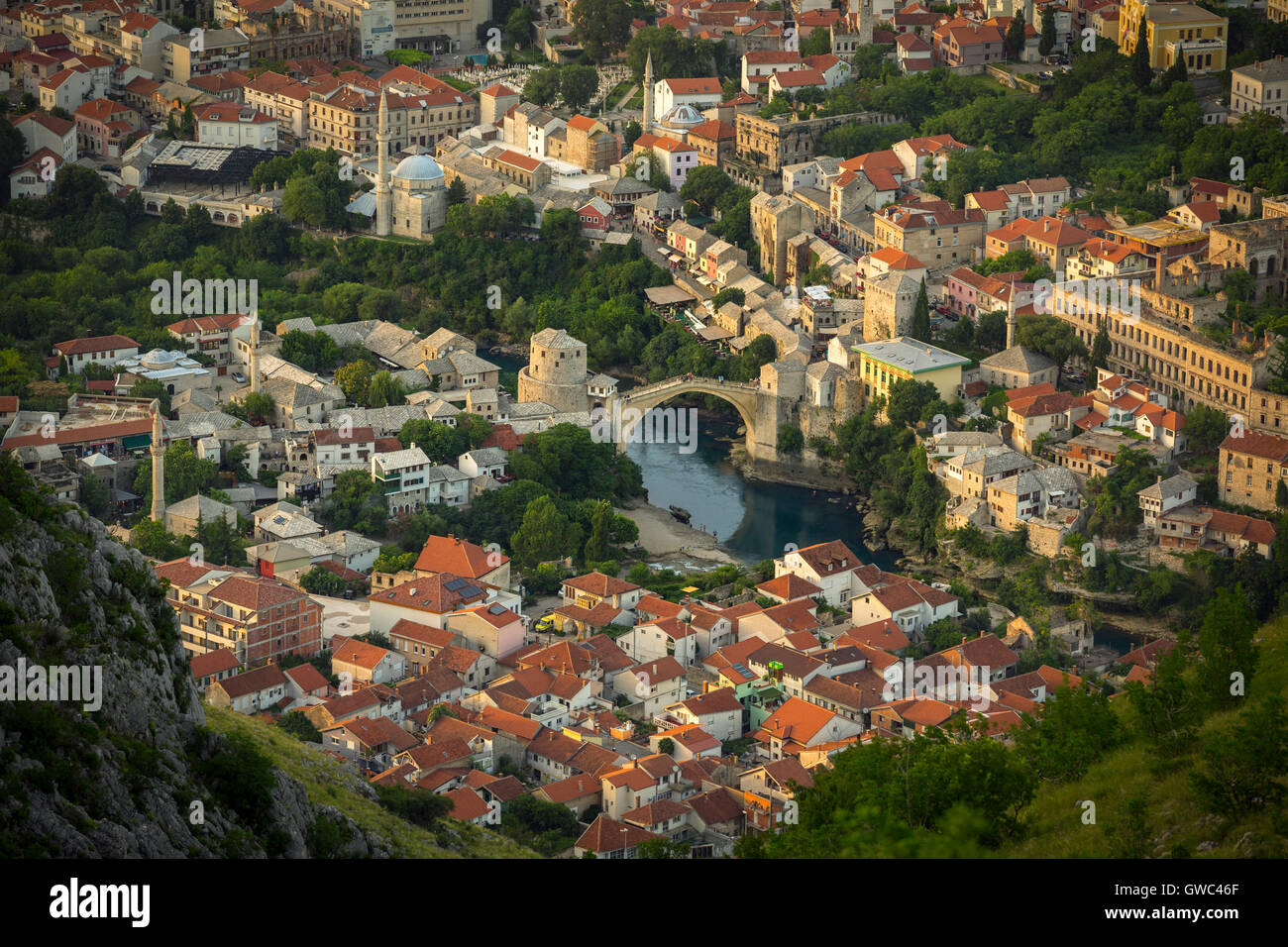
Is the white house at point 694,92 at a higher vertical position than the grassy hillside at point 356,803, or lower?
higher

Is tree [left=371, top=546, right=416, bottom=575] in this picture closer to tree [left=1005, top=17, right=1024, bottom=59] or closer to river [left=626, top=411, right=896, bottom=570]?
river [left=626, top=411, right=896, bottom=570]

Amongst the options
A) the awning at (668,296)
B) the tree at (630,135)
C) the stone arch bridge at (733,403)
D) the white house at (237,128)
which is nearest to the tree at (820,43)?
the tree at (630,135)

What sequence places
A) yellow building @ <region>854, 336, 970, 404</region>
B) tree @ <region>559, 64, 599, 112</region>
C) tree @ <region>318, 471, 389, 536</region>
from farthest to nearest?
tree @ <region>559, 64, 599, 112</region>
yellow building @ <region>854, 336, 970, 404</region>
tree @ <region>318, 471, 389, 536</region>

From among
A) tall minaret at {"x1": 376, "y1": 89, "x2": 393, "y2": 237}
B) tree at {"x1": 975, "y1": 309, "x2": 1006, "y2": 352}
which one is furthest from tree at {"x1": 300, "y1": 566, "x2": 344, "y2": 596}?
tall minaret at {"x1": 376, "y1": 89, "x2": 393, "y2": 237}

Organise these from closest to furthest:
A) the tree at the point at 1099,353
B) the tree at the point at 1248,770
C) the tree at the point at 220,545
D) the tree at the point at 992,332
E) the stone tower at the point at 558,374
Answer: the tree at the point at 1248,770
the tree at the point at 220,545
the tree at the point at 1099,353
the tree at the point at 992,332
the stone tower at the point at 558,374

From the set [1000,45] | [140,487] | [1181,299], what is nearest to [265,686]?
[140,487]

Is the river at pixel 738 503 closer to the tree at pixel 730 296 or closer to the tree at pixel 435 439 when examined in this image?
the tree at pixel 730 296
